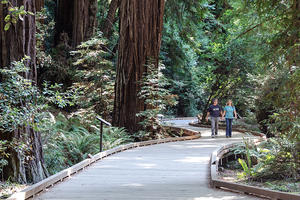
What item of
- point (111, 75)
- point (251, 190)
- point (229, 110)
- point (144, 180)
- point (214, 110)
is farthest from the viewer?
point (111, 75)

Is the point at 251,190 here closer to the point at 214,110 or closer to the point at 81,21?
the point at 214,110

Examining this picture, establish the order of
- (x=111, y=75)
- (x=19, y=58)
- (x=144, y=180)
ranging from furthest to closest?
(x=111, y=75), (x=144, y=180), (x=19, y=58)

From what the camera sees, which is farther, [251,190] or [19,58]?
[19,58]

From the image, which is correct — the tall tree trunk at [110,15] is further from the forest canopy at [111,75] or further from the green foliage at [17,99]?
the green foliage at [17,99]

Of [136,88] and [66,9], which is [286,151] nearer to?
[136,88]

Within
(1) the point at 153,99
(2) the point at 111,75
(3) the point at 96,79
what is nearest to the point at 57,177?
(1) the point at 153,99

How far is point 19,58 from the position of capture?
20.5ft

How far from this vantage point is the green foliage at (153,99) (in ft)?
40.7

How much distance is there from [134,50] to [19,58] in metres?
6.98

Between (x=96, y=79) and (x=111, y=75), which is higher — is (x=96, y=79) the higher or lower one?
the lower one

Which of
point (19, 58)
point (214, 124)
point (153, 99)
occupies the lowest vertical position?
point (214, 124)

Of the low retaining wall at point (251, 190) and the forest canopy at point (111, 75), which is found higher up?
the forest canopy at point (111, 75)

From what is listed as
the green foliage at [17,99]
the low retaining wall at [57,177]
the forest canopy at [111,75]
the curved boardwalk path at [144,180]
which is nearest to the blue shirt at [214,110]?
the forest canopy at [111,75]

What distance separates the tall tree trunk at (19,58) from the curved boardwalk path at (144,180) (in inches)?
26.7
